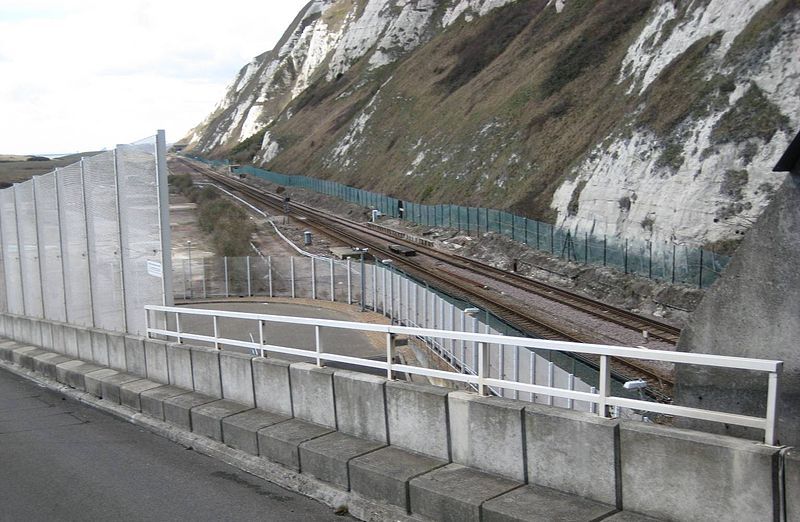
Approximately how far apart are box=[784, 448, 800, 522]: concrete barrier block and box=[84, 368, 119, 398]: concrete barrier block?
9937 mm

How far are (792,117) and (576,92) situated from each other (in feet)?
69.6

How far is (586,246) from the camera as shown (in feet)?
104

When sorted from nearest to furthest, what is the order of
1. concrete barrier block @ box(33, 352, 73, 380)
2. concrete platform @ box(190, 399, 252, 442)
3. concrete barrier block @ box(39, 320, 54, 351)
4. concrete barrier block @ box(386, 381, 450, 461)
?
concrete barrier block @ box(386, 381, 450, 461) → concrete platform @ box(190, 399, 252, 442) → concrete barrier block @ box(33, 352, 73, 380) → concrete barrier block @ box(39, 320, 54, 351)

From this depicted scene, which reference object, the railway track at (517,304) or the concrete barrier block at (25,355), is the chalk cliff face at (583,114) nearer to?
the railway track at (517,304)

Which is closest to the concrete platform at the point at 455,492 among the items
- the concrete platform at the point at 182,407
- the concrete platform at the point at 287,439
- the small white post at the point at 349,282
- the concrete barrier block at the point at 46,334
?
the concrete platform at the point at 287,439

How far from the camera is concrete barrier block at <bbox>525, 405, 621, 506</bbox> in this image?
5.29 metres

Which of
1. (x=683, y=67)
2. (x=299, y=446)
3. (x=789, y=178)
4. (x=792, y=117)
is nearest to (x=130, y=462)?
(x=299, y=446)

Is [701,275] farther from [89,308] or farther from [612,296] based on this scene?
[89,308]

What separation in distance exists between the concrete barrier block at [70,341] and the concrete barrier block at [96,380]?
6.75ft

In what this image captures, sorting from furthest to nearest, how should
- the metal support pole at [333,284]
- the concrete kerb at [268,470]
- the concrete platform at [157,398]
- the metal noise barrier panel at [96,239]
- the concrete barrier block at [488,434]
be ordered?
the metal support pole at [333,284] < the metal noise barrier panel at [96,239] < the concrete platform at [157,398] < the concrete kerb at [268,470] < the concrete barrier block at [488,434]

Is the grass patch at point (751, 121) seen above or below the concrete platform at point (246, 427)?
above

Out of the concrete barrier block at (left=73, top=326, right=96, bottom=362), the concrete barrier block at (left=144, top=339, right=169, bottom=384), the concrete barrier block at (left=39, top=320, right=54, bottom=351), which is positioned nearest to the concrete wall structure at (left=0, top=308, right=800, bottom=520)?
the concrete barrier block at (left=144, top=339, right=169, bottom=384)

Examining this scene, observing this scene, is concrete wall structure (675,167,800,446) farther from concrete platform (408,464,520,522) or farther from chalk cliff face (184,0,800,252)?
chalk cliff face (184,0,800,252)

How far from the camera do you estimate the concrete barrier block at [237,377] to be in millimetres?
9151
